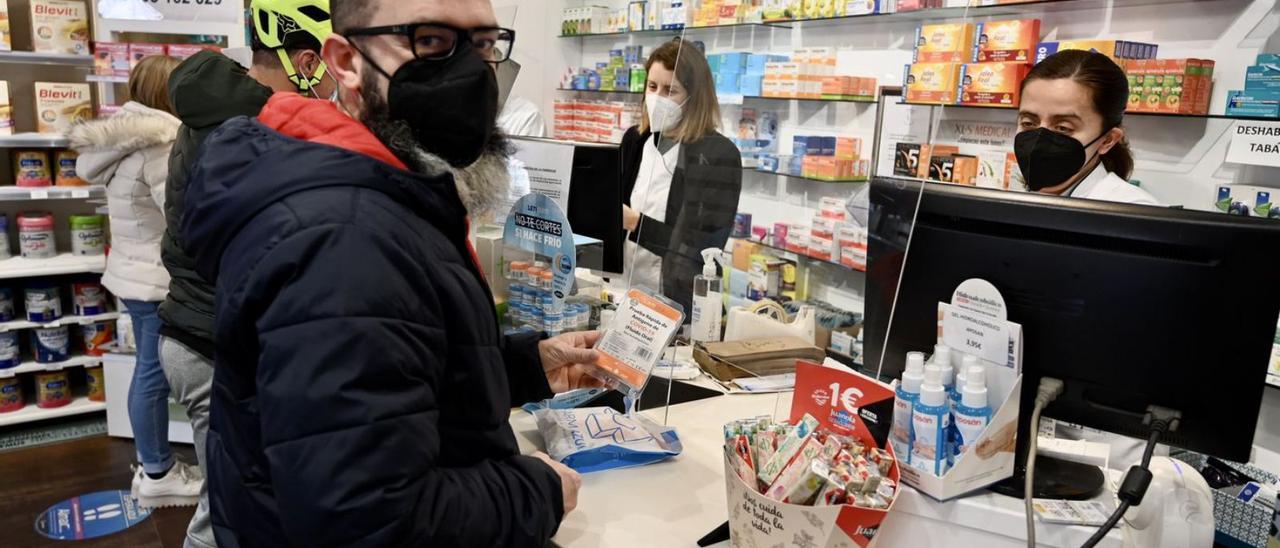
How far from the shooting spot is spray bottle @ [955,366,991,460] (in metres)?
1.31

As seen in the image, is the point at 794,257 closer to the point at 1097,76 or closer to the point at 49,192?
the point at 1097,76

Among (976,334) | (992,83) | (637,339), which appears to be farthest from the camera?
(992,83)

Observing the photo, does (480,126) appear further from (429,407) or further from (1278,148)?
(1278,148)

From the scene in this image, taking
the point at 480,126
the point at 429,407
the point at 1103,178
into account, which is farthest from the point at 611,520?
the point at 1103,178

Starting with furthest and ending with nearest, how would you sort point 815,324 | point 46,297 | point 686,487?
point 46,297, point 815,324, point 686,487

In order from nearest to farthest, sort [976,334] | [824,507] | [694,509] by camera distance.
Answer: [824,507], [976,334], [694,509]

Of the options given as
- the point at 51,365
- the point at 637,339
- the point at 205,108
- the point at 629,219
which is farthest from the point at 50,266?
the point at 637,339

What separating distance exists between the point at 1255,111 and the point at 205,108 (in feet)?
11.0

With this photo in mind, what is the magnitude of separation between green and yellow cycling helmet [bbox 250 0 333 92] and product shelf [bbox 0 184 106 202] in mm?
2478

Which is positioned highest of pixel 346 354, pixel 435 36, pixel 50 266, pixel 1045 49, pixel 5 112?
pixel 1045 49

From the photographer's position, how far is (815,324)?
8.08ft

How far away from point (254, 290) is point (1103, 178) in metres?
2.54

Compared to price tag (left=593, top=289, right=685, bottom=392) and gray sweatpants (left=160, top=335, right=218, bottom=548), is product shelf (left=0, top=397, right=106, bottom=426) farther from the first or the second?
price tag (left=593, top=289, right=685, bottom=392)

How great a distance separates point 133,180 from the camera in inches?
149
